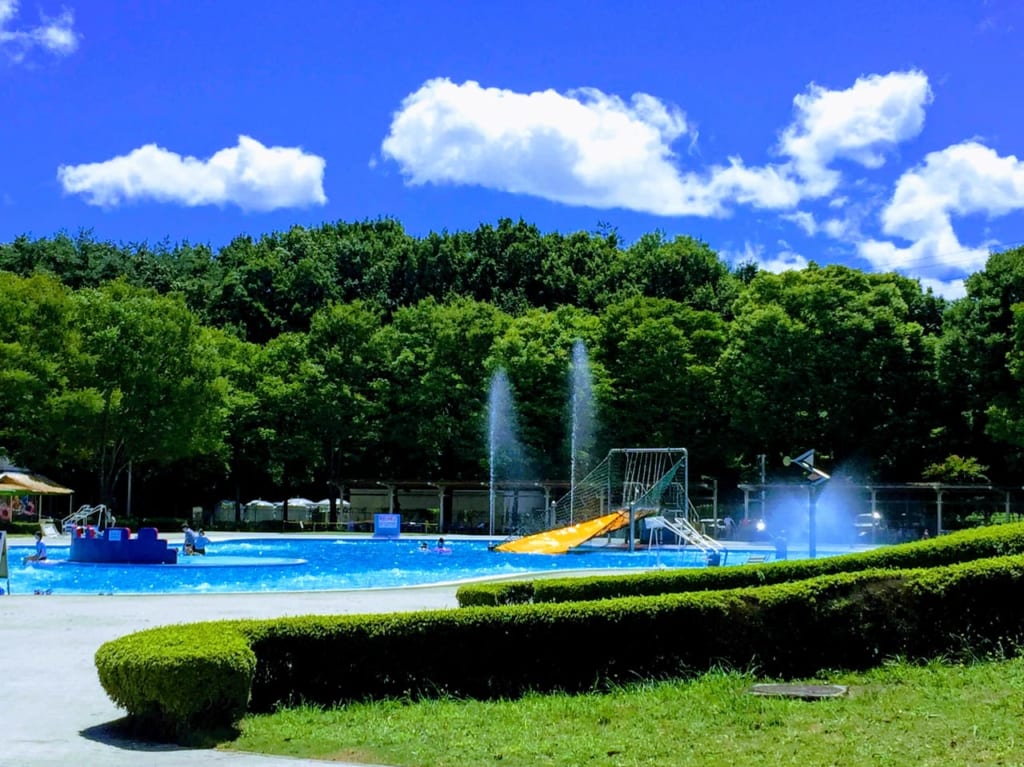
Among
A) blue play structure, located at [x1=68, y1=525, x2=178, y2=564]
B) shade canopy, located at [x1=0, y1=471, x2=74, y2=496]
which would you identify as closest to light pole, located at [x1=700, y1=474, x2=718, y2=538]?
blue play structure, located at [x1=68, y1=525, x2=178, y2=564]

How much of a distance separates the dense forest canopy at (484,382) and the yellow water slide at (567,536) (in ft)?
41.2

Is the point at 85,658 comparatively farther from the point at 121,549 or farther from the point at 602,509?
the point at 602,509

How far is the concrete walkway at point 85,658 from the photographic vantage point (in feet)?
26.8

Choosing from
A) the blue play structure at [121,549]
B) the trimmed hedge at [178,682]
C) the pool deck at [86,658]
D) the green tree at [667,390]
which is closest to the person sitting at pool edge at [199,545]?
the blue play structure at [121,549]

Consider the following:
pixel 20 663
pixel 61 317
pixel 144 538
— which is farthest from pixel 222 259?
pixel 20 663

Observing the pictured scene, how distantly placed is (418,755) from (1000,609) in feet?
18.2

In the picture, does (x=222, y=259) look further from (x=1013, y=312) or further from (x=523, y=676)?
(x=523, y=676)

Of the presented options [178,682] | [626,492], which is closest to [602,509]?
[626,492]

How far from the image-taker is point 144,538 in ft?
103

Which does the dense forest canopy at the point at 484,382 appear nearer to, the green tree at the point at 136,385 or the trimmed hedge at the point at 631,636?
the green tree at the point at 136,385

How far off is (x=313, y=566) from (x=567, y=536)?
10210 mm

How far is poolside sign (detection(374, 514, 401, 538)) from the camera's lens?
48.4m

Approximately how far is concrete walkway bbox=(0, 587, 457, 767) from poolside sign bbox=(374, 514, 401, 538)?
28.4 metres

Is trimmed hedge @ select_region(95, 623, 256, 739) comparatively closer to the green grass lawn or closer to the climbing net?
the green grass lawn
